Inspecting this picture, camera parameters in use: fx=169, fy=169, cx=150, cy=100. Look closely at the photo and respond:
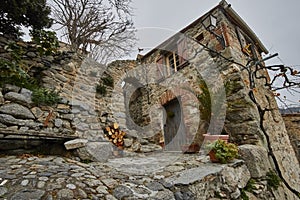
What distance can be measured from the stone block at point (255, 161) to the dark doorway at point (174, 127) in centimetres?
198

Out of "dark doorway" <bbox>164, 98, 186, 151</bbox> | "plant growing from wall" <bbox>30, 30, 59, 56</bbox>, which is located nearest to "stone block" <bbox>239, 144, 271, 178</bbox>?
"dark doorway" <bbox>164, 98, 186, 151</bbox>

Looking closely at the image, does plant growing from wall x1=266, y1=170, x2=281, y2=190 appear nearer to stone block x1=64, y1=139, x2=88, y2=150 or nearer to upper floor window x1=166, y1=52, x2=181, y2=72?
stone block x1=64, y1=139, x2=88, y2=150

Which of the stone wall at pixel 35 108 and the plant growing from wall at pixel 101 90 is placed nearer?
the stone wall at pixel 35 108

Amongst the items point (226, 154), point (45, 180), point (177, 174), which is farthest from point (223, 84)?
point (45, 180)

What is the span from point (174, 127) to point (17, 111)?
371 centimetres

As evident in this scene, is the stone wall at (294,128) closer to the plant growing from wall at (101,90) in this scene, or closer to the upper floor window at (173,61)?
the upper floor window at (173,61)

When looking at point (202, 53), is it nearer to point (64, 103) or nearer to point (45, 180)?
point (64, 103)

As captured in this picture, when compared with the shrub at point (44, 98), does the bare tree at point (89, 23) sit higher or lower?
higher

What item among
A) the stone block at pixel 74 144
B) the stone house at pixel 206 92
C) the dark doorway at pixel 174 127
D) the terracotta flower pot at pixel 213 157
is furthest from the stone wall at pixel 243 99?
the stone block at pixel 74 144

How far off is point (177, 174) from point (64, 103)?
2.19 meters

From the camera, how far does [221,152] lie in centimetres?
235

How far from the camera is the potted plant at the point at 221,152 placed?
231 centimetres

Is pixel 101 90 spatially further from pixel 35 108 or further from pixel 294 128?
pixel 294 128

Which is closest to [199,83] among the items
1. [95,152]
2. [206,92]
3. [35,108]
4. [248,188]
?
[206,92]
